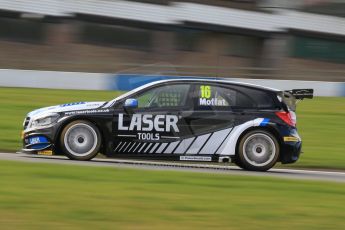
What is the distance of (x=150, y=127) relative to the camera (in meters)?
11.3

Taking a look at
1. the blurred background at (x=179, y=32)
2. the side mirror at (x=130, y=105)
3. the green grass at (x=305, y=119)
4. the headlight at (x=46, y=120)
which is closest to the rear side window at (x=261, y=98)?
the side mirror at (x=130, y=105)

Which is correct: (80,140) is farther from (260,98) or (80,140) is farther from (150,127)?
(260,98)

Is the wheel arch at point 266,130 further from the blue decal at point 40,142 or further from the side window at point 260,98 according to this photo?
the blue decal at point 40,142

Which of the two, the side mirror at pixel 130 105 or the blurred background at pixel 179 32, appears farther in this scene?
the blurred background at pixel 179 32

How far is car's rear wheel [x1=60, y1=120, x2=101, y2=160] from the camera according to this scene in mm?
11227

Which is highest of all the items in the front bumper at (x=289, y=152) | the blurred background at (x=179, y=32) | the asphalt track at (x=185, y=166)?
the blurred background at (x=179, y=32)

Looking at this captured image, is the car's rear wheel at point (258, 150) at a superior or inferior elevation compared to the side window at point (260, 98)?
inferior

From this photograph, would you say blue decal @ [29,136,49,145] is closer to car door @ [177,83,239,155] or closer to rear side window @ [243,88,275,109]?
car door @ [177,83,239,155]

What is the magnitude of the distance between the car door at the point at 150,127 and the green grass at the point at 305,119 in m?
3.06

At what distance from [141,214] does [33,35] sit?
1439 inches

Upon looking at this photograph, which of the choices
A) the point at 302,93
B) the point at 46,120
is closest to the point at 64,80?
the point at 46,120

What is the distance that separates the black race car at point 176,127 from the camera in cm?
1125

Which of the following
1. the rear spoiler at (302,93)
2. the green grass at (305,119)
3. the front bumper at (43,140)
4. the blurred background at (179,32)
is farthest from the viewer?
the blurred background at (179,32)

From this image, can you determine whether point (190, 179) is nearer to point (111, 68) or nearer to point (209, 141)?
point (209, 141)
